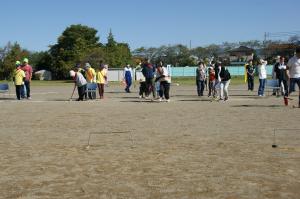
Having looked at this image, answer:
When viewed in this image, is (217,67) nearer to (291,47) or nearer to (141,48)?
(291,47)

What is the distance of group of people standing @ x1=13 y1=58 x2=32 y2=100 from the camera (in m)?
22.7

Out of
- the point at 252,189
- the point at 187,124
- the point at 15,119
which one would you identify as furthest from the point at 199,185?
the point at 15,119

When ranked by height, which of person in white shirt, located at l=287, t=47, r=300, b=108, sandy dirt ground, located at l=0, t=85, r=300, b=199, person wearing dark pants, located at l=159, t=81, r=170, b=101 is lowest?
sandy dirt ground, located at l=0, t=85, r=300, b=199

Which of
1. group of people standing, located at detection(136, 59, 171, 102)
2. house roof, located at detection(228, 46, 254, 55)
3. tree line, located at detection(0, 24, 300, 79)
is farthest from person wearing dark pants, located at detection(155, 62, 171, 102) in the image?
house roof, located at detection(228, 46, 254, 55)

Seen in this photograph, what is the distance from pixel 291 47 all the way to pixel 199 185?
Answer: 310ft

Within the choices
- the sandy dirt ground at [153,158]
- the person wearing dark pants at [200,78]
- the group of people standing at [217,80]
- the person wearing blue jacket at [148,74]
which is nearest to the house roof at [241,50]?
the person wearing dark pants at [200,78]

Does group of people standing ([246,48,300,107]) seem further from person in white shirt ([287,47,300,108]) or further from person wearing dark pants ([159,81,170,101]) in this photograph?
person wearing dark pants ([159,81,170,101])

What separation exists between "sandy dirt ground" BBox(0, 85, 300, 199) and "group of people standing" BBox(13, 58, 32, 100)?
9.09 metres

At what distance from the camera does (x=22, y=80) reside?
22781 mm

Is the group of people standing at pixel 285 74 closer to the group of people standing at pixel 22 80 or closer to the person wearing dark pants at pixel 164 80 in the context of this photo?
the person wearing dark pants at pixel 164 80

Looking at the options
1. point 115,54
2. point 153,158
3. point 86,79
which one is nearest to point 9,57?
point 115,54

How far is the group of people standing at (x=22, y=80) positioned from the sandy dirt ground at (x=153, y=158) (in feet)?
29.8

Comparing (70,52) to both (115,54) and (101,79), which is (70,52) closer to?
(115,54)

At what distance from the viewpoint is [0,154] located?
8.59 m
